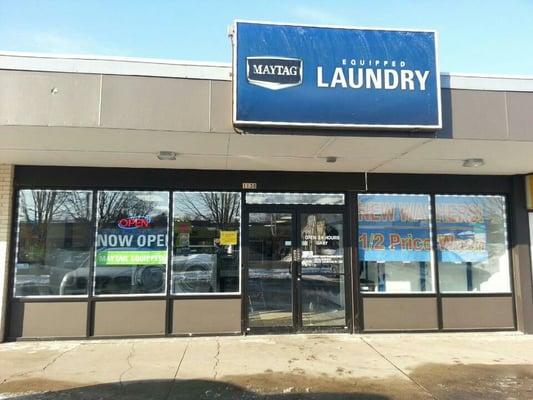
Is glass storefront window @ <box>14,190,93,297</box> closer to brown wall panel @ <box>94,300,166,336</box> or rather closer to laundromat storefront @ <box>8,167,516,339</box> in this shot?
laundromat storefront @ <box>8,167,516,339</box>

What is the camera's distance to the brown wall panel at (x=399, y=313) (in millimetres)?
8242

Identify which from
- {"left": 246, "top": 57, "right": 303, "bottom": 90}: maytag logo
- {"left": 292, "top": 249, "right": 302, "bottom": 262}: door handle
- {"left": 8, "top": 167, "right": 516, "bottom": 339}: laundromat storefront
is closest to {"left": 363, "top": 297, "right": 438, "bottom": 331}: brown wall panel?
{"left": 8, "top": 167, "right": 516, "bottom": 339}: laundromat storefront

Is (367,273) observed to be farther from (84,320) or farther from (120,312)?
(84,320)

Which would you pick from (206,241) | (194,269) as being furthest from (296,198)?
(194,269)

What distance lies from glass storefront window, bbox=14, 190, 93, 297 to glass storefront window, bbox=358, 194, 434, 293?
476 centimetres

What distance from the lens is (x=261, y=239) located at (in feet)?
27.0

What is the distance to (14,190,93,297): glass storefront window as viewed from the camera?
7.79 meters

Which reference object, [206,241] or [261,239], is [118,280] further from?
[261,239]

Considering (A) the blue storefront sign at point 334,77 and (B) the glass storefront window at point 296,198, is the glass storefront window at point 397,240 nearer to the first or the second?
(B) the glass storefront window at point 296,198

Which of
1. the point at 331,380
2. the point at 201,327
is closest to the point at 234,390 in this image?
the point at 331,380

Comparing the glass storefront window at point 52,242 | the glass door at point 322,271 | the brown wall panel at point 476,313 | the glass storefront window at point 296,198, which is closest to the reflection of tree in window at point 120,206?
the glass storefront window at point 52,242

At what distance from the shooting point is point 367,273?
8.47 metres

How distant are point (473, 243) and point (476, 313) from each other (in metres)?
1.26

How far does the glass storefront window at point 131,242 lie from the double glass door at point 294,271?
150cm
